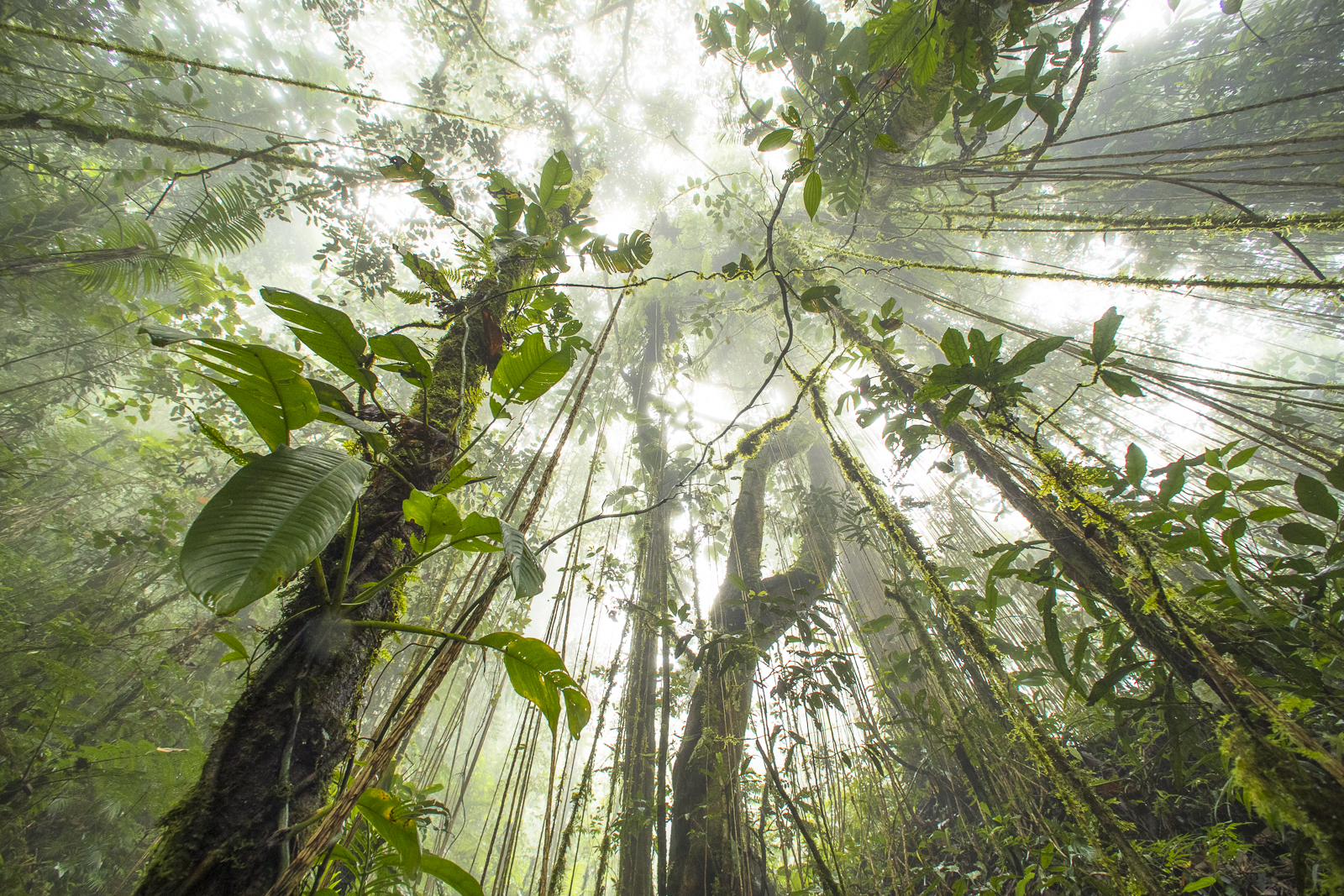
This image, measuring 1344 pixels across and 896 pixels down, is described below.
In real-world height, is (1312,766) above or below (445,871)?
above

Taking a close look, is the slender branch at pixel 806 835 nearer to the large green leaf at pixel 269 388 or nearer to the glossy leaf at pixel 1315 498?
the glossy leaf at pixel 1315 498

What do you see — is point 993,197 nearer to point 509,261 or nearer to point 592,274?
point 509,261

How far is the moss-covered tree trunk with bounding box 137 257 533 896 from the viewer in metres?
0.45

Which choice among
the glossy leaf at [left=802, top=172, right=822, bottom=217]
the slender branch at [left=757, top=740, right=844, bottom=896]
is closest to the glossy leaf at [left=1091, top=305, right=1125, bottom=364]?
the glossy leaf at [left=802, top=172, right=822, bottom=217]

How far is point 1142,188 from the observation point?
17.9 feet

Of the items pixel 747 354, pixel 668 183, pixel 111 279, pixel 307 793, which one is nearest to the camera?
pixel 307 793

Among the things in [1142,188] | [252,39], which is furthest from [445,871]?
[252,39]

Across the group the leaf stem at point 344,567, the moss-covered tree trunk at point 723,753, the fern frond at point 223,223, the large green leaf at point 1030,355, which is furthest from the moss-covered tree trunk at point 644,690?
the fern frond at point 223,223

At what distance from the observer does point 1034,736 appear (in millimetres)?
910

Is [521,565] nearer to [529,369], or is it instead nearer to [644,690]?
[529,369]

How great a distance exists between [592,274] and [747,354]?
285cm

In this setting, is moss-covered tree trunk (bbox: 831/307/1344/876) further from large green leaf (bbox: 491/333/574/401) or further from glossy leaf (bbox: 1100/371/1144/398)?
large green leaf (bbox: 491/333/574/401)

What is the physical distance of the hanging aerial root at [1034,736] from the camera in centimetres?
73

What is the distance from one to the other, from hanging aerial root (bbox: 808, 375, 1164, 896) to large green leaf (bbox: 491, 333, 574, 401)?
1.15 meters
